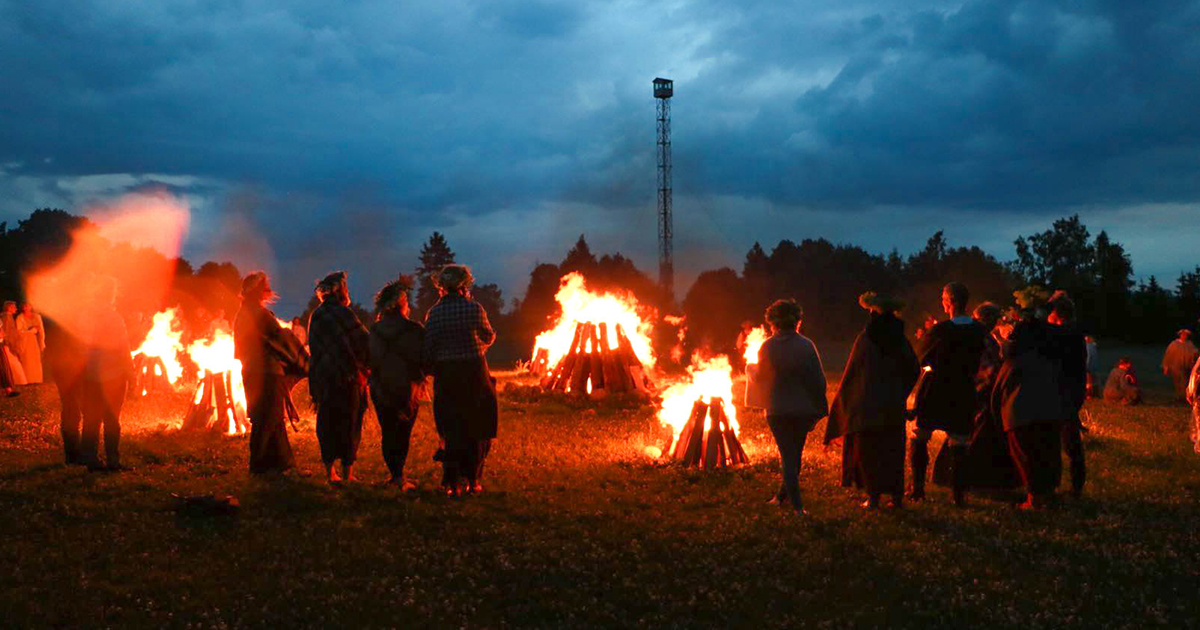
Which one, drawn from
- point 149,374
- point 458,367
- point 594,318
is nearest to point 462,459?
point 458,367

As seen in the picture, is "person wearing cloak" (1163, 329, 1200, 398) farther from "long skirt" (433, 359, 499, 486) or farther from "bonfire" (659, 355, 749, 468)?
"long skirt" (433, 359, 499, 486)

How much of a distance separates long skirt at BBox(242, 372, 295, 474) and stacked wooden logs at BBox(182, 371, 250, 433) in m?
3.87

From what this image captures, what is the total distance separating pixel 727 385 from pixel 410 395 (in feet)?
15.3

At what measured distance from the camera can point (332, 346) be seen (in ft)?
30.5

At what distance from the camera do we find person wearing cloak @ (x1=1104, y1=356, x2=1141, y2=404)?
63.0ft

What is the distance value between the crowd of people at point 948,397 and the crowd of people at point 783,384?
0.6 inches

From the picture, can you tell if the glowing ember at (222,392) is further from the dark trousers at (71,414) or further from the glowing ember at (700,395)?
the glowing ember at (700,395)

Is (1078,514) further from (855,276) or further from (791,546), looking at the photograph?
(855,276)

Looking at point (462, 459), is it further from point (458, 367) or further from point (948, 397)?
point (948, 397)

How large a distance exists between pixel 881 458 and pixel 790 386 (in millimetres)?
1191

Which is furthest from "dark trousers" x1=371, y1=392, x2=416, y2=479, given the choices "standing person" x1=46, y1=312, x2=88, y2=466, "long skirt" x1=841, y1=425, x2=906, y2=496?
"long skirt" x1=841, y1=425, x2=906, y2=496

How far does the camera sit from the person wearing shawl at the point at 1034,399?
8586 millimetres

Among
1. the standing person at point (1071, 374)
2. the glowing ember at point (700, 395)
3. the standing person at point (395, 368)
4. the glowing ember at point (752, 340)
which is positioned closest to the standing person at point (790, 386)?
the standing person at point (1071, 374)

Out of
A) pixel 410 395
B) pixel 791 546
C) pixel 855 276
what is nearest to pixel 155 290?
pixel 855 276
